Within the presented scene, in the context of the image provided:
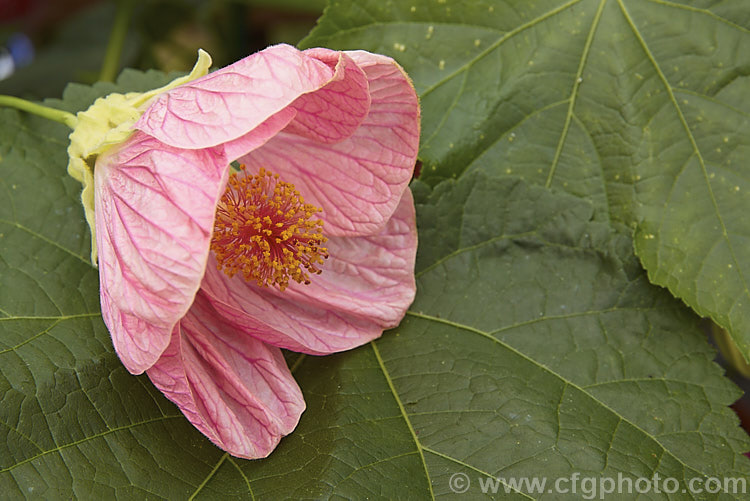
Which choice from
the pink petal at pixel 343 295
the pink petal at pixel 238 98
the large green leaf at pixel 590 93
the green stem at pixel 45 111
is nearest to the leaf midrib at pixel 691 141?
the large green leaf at pixel 590 93

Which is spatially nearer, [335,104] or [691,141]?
[335,104]

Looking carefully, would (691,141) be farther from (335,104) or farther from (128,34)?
(128,34)

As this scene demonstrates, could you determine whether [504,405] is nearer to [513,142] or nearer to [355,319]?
[355,319]

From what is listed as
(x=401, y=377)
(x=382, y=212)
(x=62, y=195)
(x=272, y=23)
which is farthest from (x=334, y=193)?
(x=272, y=23)

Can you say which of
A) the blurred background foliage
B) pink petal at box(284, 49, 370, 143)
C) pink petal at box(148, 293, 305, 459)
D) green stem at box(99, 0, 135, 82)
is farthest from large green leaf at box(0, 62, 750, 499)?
the blurred background foliage

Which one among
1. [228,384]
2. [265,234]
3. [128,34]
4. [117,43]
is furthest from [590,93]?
[128,34]

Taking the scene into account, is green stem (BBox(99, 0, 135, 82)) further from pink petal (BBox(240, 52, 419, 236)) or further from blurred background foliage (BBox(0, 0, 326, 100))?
pink petal (BBox(240, 52, 419, 236))

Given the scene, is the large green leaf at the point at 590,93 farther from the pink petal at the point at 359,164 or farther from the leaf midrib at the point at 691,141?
the pink petal at the point at 359,164
